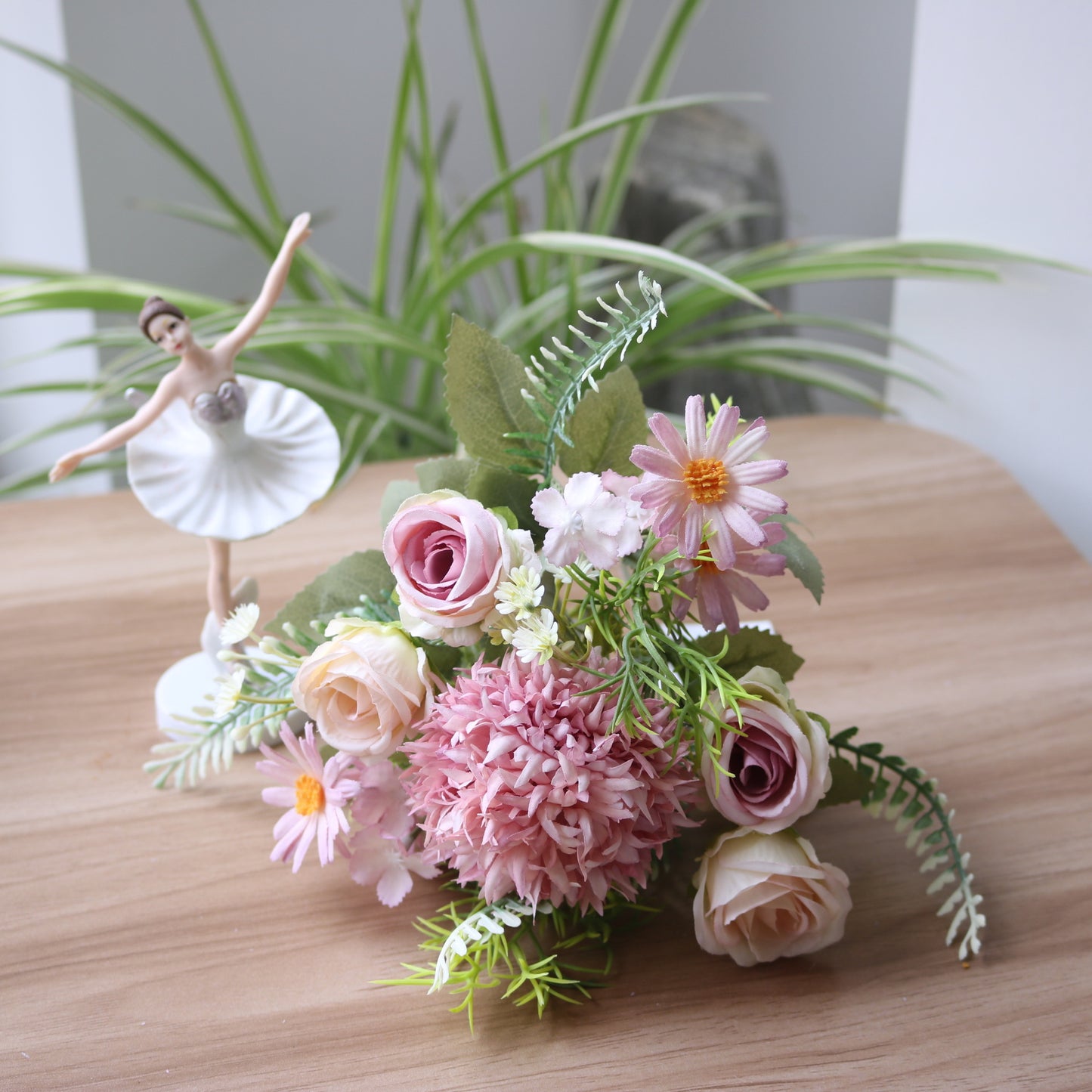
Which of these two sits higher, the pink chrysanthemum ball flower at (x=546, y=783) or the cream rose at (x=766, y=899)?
the pink chrysanthemum ball flower at (x=546, y=783)

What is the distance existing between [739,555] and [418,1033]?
0.78ft

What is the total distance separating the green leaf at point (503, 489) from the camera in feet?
1.61

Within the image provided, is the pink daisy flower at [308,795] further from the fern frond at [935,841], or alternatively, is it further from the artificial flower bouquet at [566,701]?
the fern frond at [935,841]

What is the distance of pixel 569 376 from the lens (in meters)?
0.46

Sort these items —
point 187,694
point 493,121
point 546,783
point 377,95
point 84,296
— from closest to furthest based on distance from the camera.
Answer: point 546,783
point 187,694
point 84,296
point 493,121
point 377,95

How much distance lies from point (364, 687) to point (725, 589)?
0.52 ft

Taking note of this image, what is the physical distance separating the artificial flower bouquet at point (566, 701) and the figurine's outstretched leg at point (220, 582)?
93 mm

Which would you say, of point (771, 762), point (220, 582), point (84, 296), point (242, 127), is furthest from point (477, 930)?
point (242, 127)

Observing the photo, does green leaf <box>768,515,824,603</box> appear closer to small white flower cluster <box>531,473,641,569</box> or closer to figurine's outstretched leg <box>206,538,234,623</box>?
small white flower cluster <box>531,473,641,569</box>

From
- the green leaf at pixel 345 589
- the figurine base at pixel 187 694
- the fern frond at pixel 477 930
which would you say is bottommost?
the figurine base at pixel 187 694

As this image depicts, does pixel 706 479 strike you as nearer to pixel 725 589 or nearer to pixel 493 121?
pixel 725 589

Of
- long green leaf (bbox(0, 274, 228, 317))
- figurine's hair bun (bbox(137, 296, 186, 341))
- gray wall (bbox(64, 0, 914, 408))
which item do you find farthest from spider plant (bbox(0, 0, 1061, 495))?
figurine's hair bun (bbox(137, 296, 186, 341))

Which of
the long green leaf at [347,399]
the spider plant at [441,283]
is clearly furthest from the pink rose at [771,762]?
the long green leaf at [347,399]

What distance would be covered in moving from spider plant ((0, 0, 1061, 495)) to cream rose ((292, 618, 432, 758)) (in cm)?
44
